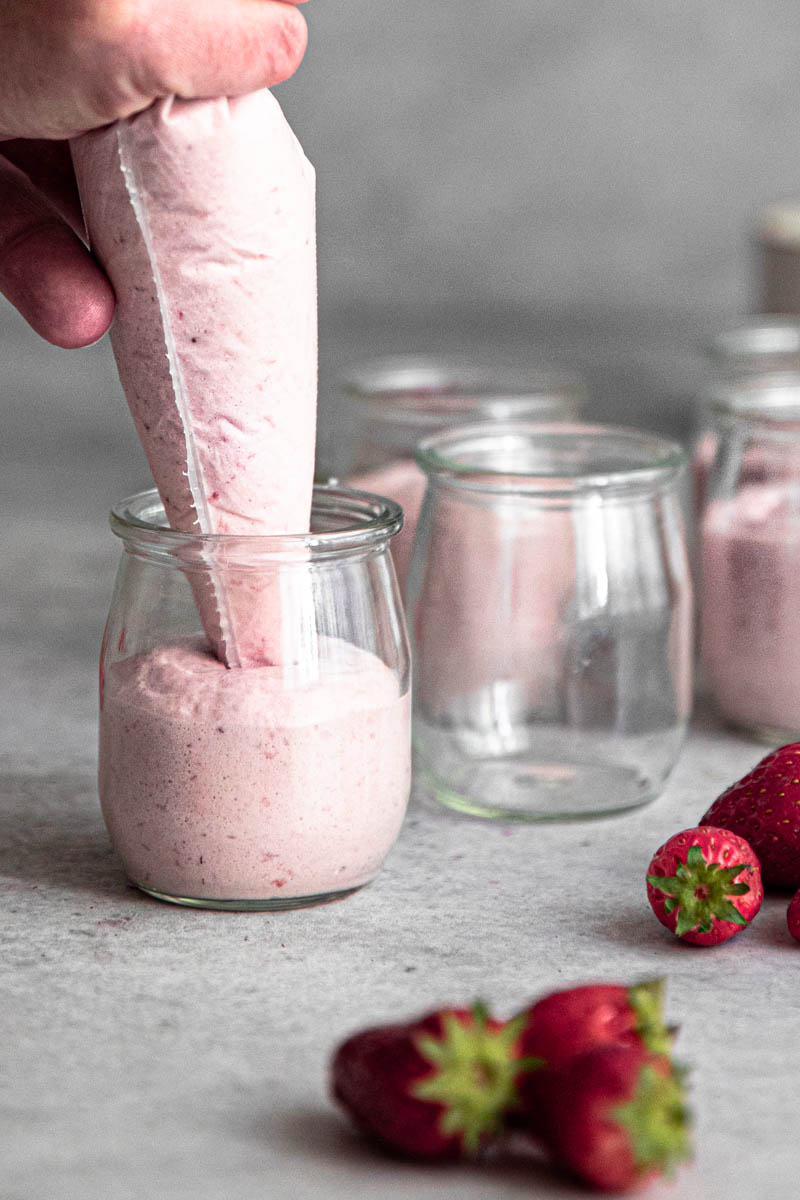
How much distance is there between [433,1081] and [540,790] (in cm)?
56

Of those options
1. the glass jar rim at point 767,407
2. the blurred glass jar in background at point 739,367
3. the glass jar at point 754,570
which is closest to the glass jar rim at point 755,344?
the blurred glass jar in background at point 739,367

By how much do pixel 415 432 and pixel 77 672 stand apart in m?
0.40

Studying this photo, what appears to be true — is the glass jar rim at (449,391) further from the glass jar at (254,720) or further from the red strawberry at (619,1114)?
the red strawberry at (619,1114)

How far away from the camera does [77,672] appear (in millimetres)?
1554

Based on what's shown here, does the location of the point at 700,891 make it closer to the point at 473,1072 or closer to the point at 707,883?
the point at 707,883

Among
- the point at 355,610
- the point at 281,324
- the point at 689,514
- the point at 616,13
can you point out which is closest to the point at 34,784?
the point at 355,610

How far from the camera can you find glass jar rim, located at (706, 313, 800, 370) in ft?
5.91

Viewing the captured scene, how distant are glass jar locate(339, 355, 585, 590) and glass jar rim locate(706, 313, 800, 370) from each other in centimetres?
25

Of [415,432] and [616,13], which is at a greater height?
[616,13]

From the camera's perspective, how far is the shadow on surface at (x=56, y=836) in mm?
1083

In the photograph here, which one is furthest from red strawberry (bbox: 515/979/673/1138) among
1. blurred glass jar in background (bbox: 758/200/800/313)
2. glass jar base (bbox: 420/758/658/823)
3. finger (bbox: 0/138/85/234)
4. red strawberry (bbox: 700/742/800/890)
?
blurred glass jar in background (bbox: 758/200/800/313)

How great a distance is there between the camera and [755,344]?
6.06 feet

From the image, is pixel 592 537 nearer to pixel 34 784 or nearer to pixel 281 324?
pixel 281 324

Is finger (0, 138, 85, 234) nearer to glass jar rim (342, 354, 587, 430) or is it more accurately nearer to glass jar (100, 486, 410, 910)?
glass jar (100, 486, 410, 910)
